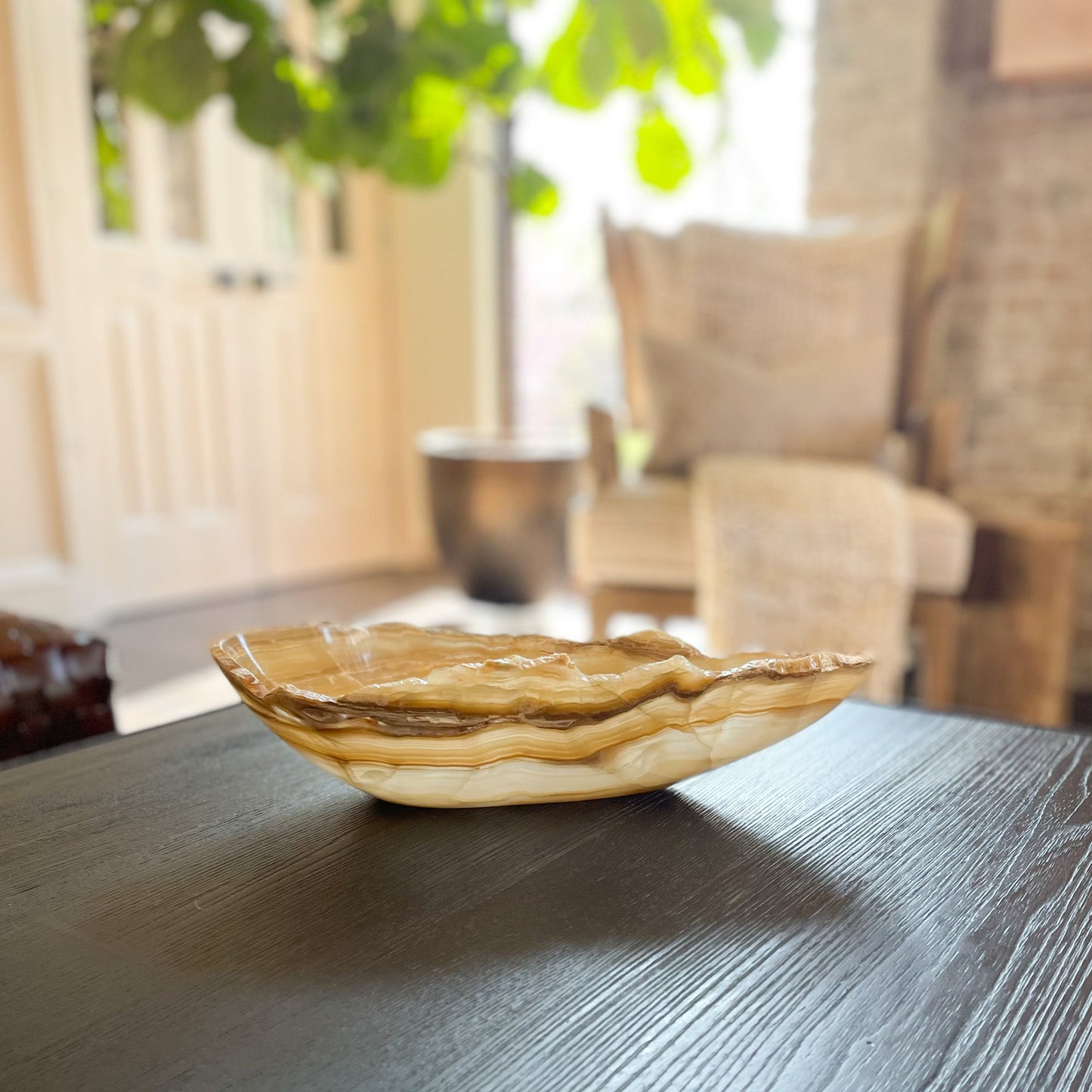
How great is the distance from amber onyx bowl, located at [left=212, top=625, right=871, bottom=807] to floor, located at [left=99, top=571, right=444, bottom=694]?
1765 millimetres

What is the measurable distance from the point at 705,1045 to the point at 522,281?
3.26 metres

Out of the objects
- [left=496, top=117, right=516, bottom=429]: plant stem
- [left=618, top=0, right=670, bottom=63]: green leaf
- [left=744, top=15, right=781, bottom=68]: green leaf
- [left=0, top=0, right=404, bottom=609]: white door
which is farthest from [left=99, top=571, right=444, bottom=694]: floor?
[left=744, top=15, right=781, bottom=68]: green leaf

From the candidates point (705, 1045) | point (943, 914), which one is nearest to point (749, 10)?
point (943, 914)

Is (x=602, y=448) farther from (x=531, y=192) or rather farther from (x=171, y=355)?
(x=171, y=355)

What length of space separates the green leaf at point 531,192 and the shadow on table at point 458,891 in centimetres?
189

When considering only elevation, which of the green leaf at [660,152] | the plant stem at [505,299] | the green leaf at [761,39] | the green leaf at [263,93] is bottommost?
the plant stem at [505,299]

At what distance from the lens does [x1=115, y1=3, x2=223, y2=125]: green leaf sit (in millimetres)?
1758

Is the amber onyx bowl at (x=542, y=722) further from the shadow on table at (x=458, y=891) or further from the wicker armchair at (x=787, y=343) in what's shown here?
the wicker armchair at (x=787, y=343)

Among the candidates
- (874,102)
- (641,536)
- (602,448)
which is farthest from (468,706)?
(874,102)

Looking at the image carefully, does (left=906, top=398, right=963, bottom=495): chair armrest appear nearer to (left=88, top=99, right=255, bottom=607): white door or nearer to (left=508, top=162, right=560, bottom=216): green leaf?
(left=508, top=162, right=560, bottom=216): green leaf

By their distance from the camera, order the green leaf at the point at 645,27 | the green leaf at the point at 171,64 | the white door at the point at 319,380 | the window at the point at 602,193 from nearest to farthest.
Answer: the green leaf at the point at 645,27
the green leaf at the point at 171,64
the window at the point at 602,193
the white door at the point at 319,380

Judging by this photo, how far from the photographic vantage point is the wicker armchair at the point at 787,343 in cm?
178

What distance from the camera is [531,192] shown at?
2.23 m

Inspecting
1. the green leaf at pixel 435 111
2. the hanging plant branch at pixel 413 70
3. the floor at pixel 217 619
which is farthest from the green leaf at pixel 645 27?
the floor at pixel 217 619
